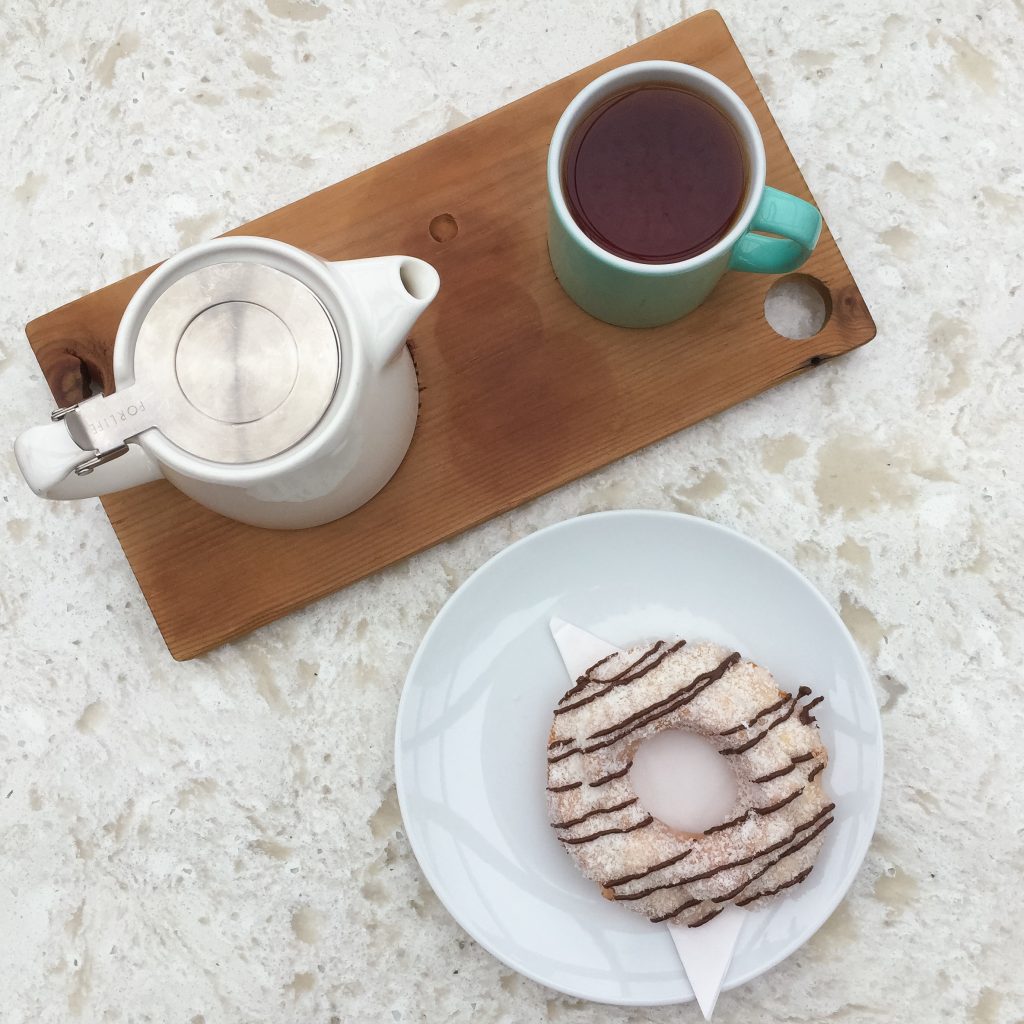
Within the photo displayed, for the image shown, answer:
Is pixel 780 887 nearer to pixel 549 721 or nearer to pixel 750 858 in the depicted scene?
pixel 750 858

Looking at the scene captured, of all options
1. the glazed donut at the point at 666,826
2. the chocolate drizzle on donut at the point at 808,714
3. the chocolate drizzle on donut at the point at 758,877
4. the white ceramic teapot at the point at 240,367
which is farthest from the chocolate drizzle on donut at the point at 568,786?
the white ceramic teapot at the point at 240,367

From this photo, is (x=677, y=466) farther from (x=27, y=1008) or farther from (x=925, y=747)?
(x=27, y=1008)

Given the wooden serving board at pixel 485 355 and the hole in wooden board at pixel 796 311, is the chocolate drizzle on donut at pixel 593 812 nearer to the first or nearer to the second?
the wooden serving board at pixel 485 355

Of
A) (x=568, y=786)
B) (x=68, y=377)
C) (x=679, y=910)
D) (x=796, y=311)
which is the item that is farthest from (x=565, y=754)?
(x=68, y=377)

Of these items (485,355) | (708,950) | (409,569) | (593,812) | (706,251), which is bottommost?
(708,950)

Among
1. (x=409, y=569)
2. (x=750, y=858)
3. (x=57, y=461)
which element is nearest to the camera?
(x=57, y=461)

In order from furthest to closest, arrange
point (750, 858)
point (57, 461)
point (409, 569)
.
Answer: point (409, 569), point (750, 858), point (57, 461)

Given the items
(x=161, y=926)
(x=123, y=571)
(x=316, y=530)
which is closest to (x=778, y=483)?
(x=316, y=530)

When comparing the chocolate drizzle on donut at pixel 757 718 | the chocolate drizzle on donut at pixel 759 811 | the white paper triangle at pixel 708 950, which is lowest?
the white paper triangle at pixel 708 950
